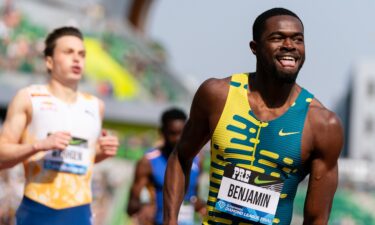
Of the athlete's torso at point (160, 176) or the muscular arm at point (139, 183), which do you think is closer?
the athlete's torso at point (160, 176)

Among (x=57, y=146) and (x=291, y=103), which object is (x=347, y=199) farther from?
(x=291, y=103)

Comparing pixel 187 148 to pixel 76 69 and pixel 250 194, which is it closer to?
pixel 250 194

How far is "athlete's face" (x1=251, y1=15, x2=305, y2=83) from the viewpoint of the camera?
4055 mm

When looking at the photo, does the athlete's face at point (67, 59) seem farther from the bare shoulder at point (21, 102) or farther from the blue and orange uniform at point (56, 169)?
the bare shoulder at point (21, 102)

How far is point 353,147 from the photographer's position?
3182 inches

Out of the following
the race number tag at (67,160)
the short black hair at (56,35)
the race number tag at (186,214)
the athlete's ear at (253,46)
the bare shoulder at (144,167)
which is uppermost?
the short black hair at (56,35)

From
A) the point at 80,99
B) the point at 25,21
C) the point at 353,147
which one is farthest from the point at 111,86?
the point at 353,147

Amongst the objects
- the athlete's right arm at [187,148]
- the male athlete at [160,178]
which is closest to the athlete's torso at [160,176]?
the male athlete at [160,178]

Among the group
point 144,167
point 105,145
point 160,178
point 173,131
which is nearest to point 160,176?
point 160,178

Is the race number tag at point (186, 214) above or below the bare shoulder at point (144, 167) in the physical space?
below

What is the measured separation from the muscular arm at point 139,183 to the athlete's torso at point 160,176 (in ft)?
0.20

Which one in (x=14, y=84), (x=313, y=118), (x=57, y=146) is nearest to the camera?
(x=313, y=118)

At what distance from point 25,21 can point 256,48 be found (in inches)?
867

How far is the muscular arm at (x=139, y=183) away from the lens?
8.16 metres
